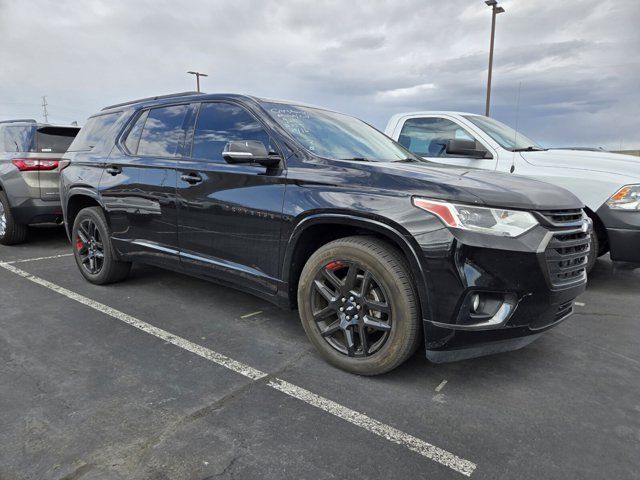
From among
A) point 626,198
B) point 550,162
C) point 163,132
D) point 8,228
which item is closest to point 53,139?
point 8,228

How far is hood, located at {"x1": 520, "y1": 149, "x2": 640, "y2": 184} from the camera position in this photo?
4773 mm

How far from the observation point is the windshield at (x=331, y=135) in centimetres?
323

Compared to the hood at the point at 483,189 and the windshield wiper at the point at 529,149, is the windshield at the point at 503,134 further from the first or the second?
the hood at the point at 483,189

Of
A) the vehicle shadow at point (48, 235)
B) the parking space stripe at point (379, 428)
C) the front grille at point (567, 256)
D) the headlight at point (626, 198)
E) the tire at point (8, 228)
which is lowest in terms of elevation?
the parking space stripe at point (379, 428)

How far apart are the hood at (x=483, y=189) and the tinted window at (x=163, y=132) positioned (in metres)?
1.93

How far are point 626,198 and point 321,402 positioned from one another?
3.91 m

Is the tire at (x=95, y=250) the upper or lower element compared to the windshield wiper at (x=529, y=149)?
lower

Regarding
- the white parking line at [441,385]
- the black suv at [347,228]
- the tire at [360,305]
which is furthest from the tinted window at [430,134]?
the white parking line at [441,385]

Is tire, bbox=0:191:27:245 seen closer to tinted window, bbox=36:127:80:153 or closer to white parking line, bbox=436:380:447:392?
tinted window, bbox=36:127:80:153

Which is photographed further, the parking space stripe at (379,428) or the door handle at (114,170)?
the door handle at (114,170)

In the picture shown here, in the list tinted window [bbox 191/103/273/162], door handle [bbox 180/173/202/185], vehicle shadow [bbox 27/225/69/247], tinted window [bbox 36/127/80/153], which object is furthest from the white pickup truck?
vehicle shadow [bbox 27/225/69/247]

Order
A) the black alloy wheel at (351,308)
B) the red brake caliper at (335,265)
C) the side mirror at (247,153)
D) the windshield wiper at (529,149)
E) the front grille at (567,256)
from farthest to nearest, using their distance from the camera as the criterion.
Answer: the windshield wiper at (529,149), the side mirror at (247,153), the red brake caliper at (335,265), the black alloy wheel at (351,308), the front grille at (567,256)

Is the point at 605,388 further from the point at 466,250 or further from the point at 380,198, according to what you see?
the point at 380,198

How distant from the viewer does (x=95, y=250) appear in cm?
467
